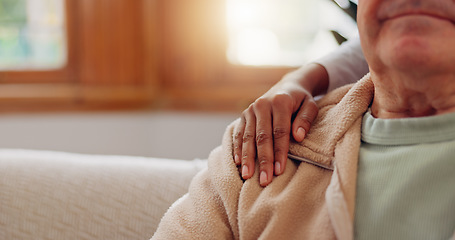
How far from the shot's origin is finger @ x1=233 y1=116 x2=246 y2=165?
3.07ft

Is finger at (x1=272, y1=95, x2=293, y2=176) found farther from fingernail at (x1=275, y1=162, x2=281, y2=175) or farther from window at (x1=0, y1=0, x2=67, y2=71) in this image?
window at (x1=0, y1=0, x2=67, y2=71)

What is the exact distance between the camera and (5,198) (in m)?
1.09

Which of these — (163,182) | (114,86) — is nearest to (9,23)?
(114,86)

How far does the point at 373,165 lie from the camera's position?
803mm

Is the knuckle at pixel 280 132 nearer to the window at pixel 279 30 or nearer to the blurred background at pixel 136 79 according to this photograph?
the blurred background at pixel 136 79

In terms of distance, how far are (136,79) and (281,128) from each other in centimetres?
177

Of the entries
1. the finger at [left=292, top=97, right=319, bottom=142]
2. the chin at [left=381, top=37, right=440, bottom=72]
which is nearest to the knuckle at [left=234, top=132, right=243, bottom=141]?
the finger at [left=292, top=97, right=319, bottom=142]

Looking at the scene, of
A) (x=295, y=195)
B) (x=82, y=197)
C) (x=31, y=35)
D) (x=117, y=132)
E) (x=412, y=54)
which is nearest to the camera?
(x=412, y=54)

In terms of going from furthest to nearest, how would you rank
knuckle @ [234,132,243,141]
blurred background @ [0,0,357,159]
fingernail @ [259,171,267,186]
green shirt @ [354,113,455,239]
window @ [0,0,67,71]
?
window @ [0,0,67,71]
blurred background @ [0,0,357,159]
knuckle @ [234,132,243,141]
fingernail @ [259,171,267,186]
green shirt @ [354,113,455,239]

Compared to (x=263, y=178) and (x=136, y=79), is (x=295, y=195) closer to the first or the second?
(x=263, y=178)

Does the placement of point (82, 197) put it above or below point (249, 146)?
below

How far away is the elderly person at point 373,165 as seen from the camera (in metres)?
0.72

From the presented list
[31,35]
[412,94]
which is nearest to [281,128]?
[412,94]

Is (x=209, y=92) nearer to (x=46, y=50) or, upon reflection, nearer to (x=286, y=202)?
(x=46, y=50)
